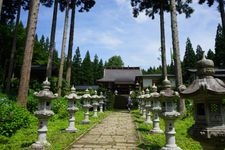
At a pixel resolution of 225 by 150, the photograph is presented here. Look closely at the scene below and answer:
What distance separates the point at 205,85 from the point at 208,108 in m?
0.44

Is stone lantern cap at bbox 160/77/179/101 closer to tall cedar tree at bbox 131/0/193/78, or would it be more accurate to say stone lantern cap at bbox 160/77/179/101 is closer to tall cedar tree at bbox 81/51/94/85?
tall cedar tree at bbox 131/0/193/78

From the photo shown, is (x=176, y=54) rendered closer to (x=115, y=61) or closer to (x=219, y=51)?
(x=219, y=51)

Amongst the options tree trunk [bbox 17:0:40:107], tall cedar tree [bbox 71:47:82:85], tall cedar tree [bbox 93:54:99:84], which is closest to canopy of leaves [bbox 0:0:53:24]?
tree trunk [bbox 17:0:40:107]

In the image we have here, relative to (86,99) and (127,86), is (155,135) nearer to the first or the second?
(86,99)

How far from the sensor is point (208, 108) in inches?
187

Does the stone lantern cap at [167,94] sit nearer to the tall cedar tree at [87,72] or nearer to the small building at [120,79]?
the small building at [120,79]

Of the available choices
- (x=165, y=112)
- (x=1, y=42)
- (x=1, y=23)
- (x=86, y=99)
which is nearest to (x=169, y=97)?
(x=165, y=112)

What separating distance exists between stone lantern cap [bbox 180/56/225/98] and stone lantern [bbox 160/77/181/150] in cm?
266

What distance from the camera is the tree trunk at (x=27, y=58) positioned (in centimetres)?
1267

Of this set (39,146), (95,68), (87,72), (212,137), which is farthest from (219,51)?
(212,137)

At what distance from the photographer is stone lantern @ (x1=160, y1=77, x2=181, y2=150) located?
24.7 ft

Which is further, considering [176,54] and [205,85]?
[176,54]

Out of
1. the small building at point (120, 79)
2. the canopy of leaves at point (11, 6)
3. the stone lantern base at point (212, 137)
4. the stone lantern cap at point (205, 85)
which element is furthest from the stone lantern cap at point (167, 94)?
the small building at point (120, 79)

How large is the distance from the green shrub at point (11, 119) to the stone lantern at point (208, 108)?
7.09 meters
